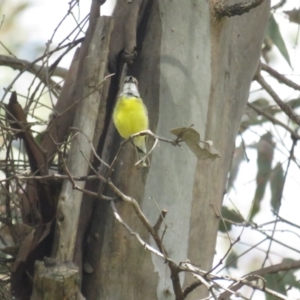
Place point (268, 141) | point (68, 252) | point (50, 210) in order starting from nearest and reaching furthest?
point (68, 252) < point (50, 210) < point (268, 141)

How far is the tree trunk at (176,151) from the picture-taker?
6.34ft

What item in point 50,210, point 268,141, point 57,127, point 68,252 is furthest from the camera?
point 268,141

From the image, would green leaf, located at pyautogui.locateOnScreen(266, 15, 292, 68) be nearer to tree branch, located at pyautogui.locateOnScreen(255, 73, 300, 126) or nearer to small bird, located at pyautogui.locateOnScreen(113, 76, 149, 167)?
tree branch, located at pyautogui.locateOnScreen(255, 73, 300, 126)

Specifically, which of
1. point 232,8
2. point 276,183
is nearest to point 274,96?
point 232,8

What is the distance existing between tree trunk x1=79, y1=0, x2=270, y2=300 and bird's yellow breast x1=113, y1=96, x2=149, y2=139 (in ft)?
0.40

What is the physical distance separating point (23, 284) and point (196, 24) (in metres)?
0.96

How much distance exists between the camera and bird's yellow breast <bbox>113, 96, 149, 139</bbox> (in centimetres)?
185

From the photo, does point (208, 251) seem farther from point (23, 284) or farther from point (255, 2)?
point (255, 2)

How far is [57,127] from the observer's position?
2.21 m

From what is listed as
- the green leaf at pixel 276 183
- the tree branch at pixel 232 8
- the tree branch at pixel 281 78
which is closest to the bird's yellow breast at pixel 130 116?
the tree branch at pixel 232 8

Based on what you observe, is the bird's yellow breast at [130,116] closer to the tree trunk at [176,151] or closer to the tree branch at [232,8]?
the tree trunk at [176,151]

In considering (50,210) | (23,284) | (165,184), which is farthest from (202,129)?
(23,284)

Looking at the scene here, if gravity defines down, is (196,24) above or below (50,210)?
above

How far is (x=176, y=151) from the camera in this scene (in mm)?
2002
